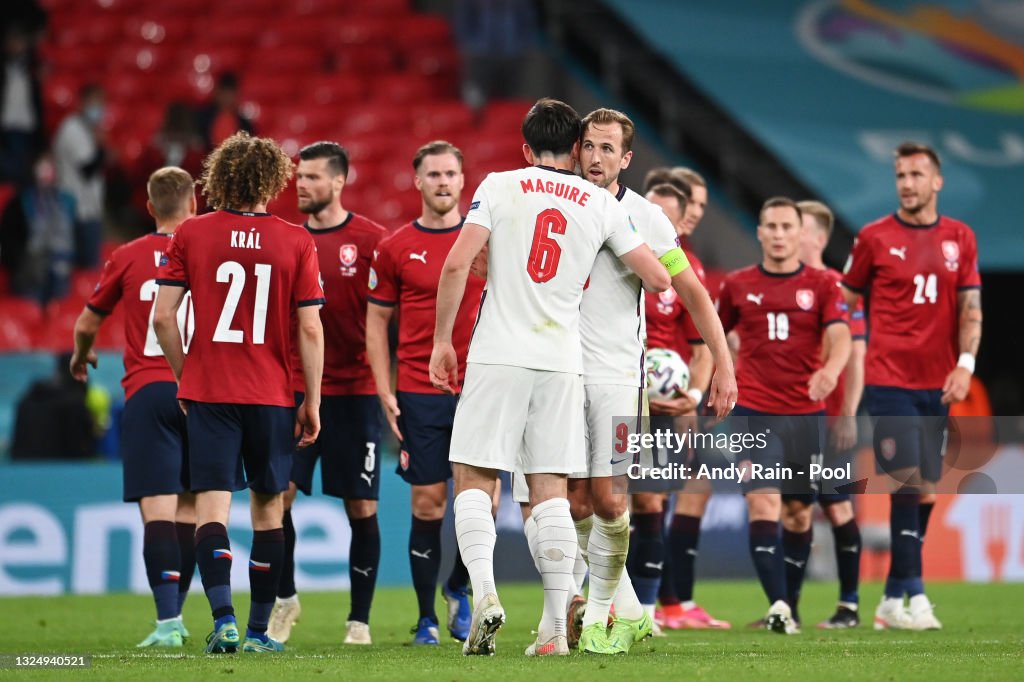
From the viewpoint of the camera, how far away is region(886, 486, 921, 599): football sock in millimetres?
9453

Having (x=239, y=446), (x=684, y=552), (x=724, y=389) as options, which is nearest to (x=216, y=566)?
(x=239, y=446)

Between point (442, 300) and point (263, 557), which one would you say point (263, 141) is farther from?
point (263, 557)

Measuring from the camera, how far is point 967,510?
14.4 metres

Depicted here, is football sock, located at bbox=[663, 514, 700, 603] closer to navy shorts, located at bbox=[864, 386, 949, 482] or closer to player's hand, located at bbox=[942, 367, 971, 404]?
navy shorts, located at bbox=[864, 386, 949, 482]

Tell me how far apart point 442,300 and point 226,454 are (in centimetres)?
130

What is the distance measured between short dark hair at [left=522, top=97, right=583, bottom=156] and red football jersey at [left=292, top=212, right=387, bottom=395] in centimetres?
215

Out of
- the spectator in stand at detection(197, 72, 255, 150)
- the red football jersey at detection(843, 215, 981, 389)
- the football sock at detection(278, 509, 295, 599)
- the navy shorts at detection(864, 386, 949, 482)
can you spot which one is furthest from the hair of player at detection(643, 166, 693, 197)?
the spectator in stand at detection(197, 72, 255, 150)

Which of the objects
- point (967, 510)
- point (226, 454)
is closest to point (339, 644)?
point (226, 454)

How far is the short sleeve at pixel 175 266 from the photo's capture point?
715 cm

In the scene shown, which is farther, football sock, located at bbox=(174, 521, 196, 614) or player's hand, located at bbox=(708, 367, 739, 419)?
football sock, located at bbox=(174, 521, 196, 614)

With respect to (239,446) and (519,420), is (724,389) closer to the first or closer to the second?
(519,420)

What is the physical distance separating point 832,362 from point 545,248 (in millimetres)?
3165

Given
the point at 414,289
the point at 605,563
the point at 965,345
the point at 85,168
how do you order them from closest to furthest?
the point at 605,563
the point at 414,289
the point at 965,345
the point at 85,168

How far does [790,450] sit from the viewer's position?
9.46m
